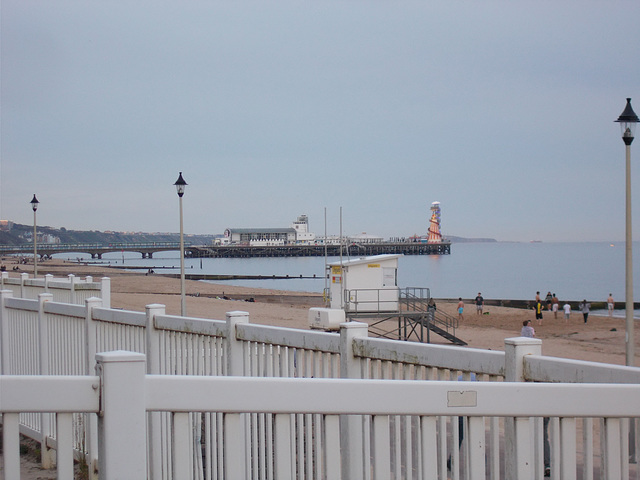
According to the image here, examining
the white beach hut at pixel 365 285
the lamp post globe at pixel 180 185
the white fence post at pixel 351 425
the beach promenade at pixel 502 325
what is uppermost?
the lamp post globe at pixel 180 185

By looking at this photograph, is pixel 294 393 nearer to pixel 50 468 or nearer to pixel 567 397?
pixel 567 397

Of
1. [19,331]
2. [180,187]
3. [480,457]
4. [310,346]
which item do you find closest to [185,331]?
[310,346]

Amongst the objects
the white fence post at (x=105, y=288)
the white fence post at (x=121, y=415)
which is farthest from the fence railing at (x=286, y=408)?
the white fence post at (x=105, y=288)

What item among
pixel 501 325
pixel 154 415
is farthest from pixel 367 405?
pixel 501 325

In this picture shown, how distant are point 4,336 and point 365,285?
21.6 m

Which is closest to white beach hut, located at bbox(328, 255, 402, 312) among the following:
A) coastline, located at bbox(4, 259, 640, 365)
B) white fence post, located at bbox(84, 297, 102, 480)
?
coastline, located at bbox(4, 259, 640, 365)

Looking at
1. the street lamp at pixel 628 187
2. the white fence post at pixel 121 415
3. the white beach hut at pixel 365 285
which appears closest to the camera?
the white fence post at pixel 121 415

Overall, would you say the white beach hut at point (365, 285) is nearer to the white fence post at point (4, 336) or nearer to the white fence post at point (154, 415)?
the white fence post at point (4, 336)

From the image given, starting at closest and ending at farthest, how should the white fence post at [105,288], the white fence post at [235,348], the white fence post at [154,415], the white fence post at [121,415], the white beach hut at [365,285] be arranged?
the white fence post at [121,415] → the white fence post at [235,348] → the white fence post at [154,415] → the white fence post at [105,288] → the white beach hut at [365,285]

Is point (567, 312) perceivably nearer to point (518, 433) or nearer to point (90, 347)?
point (90, 347)

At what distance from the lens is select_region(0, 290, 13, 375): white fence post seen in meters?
8.91

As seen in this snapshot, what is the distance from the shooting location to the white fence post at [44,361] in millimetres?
7418

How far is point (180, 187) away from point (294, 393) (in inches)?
932

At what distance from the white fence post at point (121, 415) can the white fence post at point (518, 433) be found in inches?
51.8
